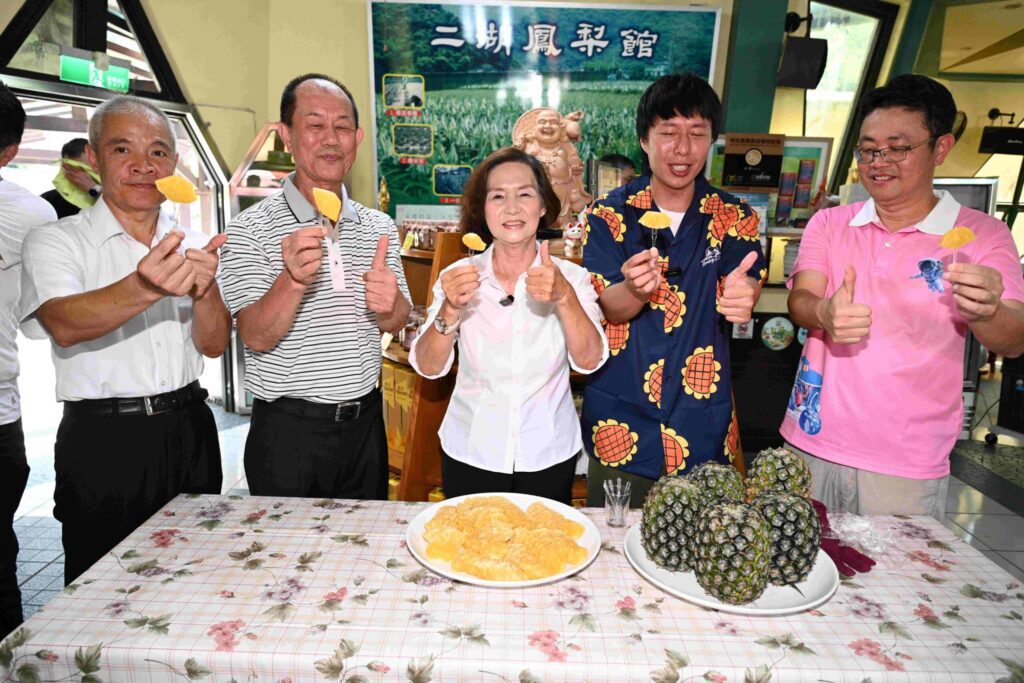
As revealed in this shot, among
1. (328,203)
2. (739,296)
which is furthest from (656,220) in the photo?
(328,203)

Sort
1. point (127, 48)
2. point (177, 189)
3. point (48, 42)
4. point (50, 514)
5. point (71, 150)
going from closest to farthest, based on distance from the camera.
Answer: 1. point (177, 189)
2. point (48, 42)
3. point (50, 514)
4. point (71, 150)
5. point (127, 48)

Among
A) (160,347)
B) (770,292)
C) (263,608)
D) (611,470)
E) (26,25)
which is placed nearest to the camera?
(263,608)

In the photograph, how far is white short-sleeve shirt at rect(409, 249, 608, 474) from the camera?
1.95m

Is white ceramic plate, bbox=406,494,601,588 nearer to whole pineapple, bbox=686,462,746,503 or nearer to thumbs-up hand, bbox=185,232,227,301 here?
whole pineapple, bbox=686,462,746,503

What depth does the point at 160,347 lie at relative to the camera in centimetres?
196

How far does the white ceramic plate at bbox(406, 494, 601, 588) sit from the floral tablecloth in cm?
3

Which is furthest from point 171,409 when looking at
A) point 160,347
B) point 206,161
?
point 206,161

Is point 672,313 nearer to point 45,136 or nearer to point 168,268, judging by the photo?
point 168,268

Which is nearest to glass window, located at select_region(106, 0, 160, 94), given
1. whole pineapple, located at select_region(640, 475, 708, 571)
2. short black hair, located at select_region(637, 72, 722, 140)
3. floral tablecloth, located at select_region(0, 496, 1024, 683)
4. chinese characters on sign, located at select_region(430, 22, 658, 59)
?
chinese characters on sign, located at select_region(430, 22, 658, 59)

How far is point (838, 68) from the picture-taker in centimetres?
559

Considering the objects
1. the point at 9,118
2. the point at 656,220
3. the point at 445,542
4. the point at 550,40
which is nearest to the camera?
the point at 445,542

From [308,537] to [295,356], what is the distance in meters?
0.76

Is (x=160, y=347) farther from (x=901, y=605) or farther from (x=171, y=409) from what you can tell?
(x=901, y=605)

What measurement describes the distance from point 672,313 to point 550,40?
11.7 feet
